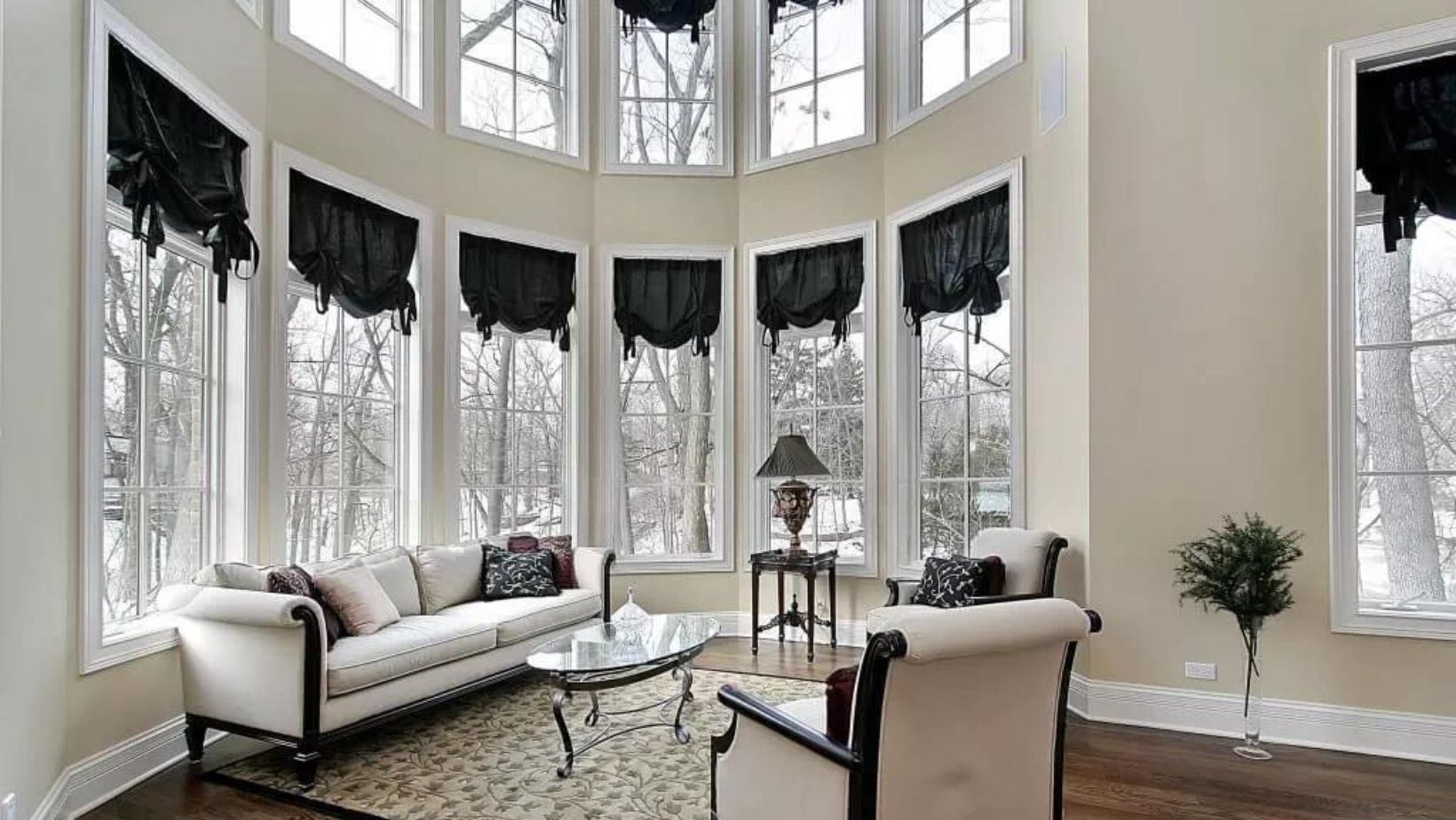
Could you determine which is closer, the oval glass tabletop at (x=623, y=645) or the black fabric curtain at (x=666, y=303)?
the oval glass tabletop at (x=623, y=645)

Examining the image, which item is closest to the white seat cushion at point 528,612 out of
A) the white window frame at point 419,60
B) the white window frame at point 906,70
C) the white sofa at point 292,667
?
the white sofa at point 292,667

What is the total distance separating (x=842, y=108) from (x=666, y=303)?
1.88 metres

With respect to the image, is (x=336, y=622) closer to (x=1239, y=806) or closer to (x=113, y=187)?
(x=113, y=187)

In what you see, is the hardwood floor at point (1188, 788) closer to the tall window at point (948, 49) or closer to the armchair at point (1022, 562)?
the armchair at point (1022, 562)

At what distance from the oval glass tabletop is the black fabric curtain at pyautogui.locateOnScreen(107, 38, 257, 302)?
7.66ft

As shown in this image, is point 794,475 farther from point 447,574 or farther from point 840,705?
point 840,705

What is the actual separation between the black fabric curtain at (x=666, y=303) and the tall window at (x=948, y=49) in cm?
181

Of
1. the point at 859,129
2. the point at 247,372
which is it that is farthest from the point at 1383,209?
the point at 247,372

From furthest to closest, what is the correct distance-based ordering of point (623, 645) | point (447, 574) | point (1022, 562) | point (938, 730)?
point (447, 574) < point (1022, 562) < point (623, 645) < point (938, 730)

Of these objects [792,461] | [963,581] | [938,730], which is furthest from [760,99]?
[938,730]

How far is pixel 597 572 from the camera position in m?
5.42

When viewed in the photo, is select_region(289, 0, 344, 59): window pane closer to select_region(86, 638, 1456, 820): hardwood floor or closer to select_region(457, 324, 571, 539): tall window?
select_region(457, 324, 571, 539): tall window

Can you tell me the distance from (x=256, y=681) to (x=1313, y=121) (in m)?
5.18

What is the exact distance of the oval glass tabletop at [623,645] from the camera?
364 cm
